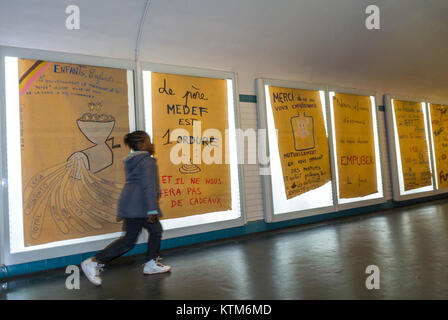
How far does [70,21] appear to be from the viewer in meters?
4.39

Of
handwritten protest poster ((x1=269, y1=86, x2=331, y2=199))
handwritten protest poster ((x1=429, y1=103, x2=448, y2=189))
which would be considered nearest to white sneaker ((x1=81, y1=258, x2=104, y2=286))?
handwritten protest poster ((x1=269, y1=86, x2=331, y2=199))

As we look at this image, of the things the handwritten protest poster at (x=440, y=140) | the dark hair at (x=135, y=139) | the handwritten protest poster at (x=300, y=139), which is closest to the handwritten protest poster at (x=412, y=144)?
the handwritten protest poster at (x=440, y=140)

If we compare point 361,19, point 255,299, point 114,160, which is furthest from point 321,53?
point 255,299

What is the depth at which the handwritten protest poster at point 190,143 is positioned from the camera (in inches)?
198

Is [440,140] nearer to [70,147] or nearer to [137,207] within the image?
[137,207]

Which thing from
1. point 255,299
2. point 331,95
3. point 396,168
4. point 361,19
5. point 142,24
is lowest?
point 255,299

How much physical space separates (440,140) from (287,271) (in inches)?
320

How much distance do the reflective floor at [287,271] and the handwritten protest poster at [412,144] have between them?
3383 millimetres

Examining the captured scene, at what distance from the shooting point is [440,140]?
9.69 m

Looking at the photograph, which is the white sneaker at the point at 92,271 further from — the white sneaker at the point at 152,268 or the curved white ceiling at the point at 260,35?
the curved white ceiling at the point at 260,35

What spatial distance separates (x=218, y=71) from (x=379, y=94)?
4477 millimetres

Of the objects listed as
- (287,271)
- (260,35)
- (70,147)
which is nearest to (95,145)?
(70,147)

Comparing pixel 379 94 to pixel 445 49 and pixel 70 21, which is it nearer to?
pixel 445 49

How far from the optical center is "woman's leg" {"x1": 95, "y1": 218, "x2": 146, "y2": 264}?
3.53 metres
